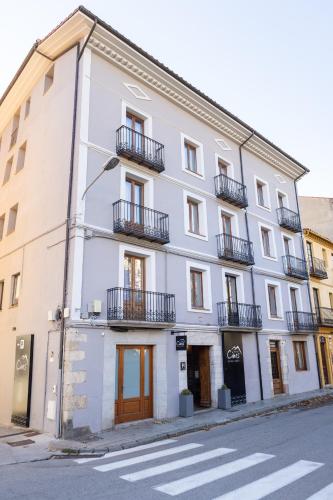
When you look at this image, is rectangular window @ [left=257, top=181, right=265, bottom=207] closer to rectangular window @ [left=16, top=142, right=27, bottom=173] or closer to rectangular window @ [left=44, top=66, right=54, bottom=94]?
rectangular window @ [left=44, top=66, right=54, bottom=94]

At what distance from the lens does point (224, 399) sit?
14328mm

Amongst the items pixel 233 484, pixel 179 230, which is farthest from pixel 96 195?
pixel 233 484

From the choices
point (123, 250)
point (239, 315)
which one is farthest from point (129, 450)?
point (239, 315)

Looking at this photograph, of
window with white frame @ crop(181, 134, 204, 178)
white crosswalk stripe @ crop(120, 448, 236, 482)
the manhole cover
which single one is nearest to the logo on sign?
white crosswalk stripe @ crop(120, 448, 236, 482)

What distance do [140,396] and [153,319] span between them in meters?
2.53

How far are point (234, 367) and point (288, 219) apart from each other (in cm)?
1030

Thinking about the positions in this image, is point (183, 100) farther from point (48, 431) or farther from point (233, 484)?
point (233, 484)

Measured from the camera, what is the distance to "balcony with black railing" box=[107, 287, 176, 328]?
38.0 feet

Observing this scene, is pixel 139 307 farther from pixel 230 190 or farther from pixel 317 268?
pixel 317 268

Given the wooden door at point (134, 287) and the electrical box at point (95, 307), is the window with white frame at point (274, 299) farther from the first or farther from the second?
the electrical box at point (95, 307)

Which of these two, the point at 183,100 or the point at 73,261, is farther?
the point at 183,100

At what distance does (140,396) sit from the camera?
40.3 ft

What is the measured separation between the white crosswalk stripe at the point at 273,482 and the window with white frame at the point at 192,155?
492 inches

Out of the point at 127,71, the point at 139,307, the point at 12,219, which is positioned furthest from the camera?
the point at 12,219
